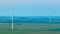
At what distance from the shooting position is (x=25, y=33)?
8.29 feet

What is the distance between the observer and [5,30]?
251cm

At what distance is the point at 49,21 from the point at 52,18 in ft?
0.28

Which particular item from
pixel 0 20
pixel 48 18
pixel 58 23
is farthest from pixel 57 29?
pixel 0 20

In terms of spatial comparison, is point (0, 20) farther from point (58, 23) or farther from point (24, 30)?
point (58, 23)

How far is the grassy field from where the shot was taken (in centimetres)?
246

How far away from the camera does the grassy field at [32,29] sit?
8.07ft

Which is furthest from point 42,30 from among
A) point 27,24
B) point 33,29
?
point 27,24

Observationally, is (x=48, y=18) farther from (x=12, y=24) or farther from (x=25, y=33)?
(x=12, y=24)

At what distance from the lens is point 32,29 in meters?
2.49

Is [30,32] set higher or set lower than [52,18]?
lower

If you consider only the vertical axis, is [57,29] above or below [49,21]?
below

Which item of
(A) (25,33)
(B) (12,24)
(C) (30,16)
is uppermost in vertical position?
(C) (30,16)

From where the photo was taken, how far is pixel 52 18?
2414mm

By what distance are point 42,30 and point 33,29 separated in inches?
7.4
